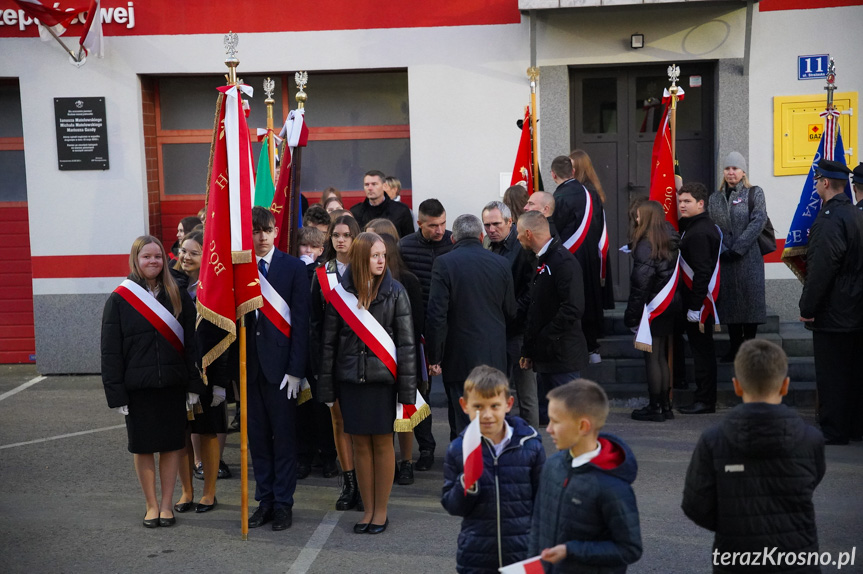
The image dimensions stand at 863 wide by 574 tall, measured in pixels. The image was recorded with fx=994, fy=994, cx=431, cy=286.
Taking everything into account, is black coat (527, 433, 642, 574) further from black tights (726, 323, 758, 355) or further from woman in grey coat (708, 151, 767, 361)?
black tights (726, 323, 758, 355)

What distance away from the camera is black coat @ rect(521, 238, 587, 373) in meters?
6.77

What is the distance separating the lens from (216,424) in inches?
256

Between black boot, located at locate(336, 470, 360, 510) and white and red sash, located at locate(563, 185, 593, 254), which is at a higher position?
white and red sash, located at locate(563, 185, 593, 254)

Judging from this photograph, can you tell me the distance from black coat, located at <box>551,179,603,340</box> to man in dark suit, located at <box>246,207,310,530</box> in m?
3.14

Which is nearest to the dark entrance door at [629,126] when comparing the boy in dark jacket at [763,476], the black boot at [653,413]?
the black boot at [653,413]

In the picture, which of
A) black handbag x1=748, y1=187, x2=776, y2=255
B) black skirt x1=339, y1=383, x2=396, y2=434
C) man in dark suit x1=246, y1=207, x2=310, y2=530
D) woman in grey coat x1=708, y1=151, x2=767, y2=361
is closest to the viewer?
black skirt x1=339, y1=383, x2=396, y2=434

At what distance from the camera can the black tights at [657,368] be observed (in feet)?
27.8

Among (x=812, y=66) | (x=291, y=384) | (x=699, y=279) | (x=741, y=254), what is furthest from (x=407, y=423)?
(x=812, y=66)

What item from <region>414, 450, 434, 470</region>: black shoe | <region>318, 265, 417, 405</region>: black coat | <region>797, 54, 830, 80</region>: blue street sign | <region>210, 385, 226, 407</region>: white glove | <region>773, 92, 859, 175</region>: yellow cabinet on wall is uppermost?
<region>797, 54, 830, 80</region>: blue street sign

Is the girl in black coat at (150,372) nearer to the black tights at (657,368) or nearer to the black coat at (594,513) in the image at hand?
the black coat at (594,513)

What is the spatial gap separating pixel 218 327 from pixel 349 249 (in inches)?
37.0

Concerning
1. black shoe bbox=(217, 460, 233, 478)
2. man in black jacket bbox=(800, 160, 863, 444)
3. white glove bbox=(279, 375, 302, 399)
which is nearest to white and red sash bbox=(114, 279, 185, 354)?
white glove bbox=(279, 375, 302, 399)

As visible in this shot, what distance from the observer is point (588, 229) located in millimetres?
8727

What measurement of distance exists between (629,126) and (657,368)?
337cm
